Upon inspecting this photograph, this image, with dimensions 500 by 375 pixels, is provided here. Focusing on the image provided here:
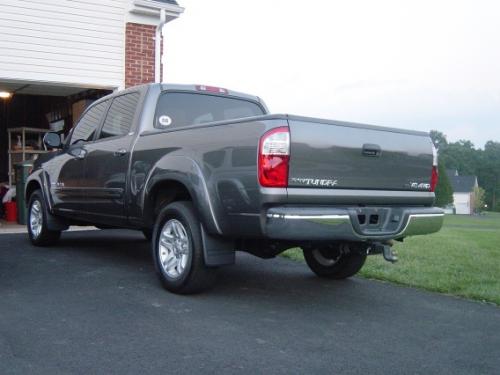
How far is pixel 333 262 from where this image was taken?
6.07m

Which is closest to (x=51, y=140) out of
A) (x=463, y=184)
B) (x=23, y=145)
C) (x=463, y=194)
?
(x=23, y=145)

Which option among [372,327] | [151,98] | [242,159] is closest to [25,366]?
[242,159]

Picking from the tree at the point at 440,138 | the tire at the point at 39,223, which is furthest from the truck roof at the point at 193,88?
the tree at the point at 440,138

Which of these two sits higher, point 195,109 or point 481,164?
point 195,109

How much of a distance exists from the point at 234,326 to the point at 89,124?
3806mm

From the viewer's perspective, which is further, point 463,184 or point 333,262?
point 463,184

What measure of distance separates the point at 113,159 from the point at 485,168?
129 meters

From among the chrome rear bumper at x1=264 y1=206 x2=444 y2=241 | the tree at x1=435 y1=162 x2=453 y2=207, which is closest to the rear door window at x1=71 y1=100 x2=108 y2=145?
the chrome rear bumper at x1=264 y1=206 x2=444 y2=241

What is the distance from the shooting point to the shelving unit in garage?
14.0 meters

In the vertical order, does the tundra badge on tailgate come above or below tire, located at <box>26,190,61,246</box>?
above

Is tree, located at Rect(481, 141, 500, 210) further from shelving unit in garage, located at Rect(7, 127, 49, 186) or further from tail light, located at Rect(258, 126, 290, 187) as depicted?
tail light, located at Rect(258, 126, 290, 187)

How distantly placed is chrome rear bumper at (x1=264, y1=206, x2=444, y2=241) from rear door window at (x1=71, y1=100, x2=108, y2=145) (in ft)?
11.0

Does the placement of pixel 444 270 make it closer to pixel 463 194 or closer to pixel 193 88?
pixel 193 88

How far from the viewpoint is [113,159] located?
6.07m
